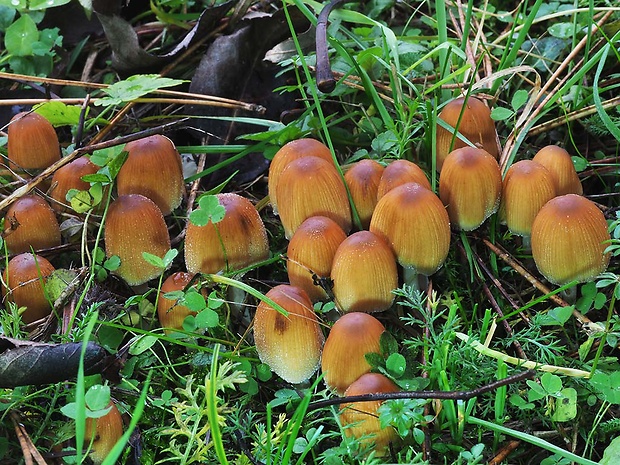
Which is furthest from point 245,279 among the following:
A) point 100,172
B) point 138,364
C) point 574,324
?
point 574,324

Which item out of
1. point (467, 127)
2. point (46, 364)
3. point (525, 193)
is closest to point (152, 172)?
point (46, 364)

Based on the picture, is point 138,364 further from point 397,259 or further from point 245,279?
point 397,259

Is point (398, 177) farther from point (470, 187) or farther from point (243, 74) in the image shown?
point (243, 74)

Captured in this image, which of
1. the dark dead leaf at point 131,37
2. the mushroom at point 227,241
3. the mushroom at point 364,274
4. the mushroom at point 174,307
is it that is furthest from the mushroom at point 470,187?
the dark dead leaf at point 131,37

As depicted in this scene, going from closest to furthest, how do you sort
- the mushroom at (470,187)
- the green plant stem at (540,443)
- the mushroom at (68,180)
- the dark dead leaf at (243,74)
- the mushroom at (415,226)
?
the green plant stem at (540,443)
the mushroom at (415,226)
the mushroom at (470,187)
the mushroom at (68,180)
the dark dead leaf at (243,74)

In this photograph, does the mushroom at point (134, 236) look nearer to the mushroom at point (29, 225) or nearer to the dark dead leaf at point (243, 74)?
the mushroom at point (29, 225)

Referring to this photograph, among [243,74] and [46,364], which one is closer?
[46,364]
